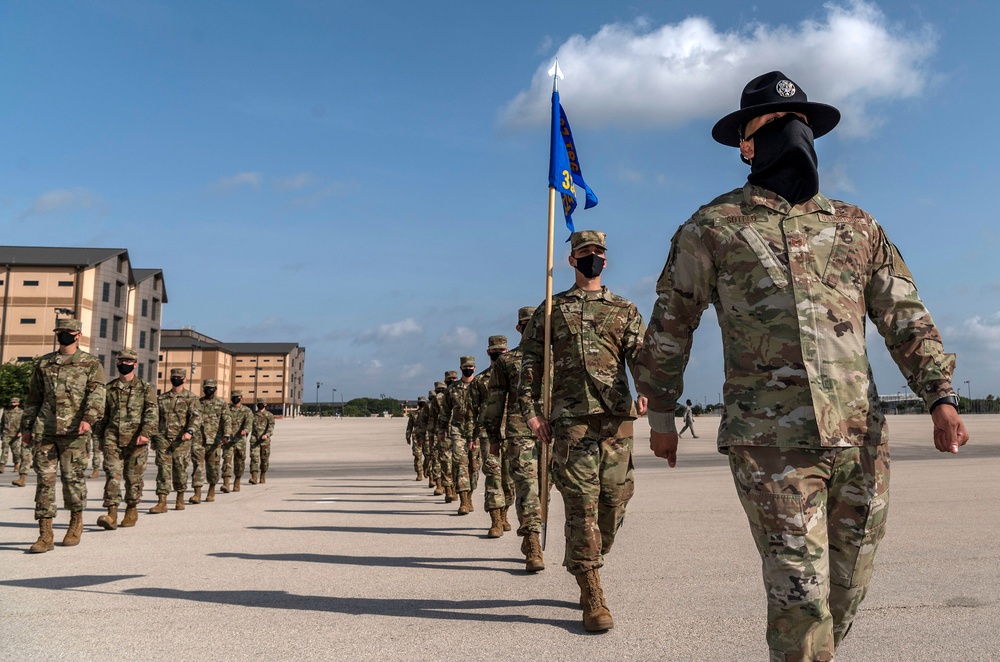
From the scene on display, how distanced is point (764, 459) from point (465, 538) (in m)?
6.89

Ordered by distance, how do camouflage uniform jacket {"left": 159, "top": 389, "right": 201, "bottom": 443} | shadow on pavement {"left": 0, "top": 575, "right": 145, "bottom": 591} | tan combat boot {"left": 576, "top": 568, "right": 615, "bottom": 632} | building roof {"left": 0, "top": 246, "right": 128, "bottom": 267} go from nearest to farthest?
1. tan combat boot {"left": 576, "top": 568, "right": 615, "bottom": 632}
2. shadow on pavement {"left": 0, "top": 575, "right": 145, "bottom": 591}
3. camouflage uniform jacket {"left": 159, "top": 389, "right": 201, "bottom": 443}
4. building roof {"left": 0, "top": 246, "right": 128, "bottom": 267}

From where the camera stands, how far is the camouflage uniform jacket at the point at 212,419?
14781 mm

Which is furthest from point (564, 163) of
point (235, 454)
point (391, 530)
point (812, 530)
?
point (235, 454)

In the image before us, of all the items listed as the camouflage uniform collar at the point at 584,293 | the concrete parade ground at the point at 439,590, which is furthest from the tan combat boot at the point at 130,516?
the camouflage uniform collar at the point at 584,293

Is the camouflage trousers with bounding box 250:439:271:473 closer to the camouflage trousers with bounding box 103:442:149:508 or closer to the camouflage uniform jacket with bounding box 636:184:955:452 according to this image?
the camouflage trousers with bounding box 103:442:149:508

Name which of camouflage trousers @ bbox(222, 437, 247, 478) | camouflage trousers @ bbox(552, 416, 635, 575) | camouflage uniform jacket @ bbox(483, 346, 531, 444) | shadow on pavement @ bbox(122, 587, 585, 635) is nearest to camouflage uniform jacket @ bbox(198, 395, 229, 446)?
camouflage trousers @ bbox(222, 437, 247, 478)

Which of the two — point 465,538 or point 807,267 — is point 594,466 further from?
point 465,538

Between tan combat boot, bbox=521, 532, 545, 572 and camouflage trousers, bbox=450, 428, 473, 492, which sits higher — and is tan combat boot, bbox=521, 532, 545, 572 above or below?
below

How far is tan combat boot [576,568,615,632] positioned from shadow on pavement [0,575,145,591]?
4.16 m

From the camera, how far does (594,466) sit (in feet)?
17.6

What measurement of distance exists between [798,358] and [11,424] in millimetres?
22715

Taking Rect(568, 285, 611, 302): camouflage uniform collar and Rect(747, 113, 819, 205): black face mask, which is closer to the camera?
Rect(747, 113, 819, 205): black face mask

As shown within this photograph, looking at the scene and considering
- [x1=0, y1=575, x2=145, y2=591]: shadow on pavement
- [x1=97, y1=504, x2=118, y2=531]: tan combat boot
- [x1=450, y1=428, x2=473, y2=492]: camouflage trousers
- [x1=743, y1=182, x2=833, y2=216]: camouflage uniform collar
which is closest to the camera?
[x1=743, y1=182, x2=833, y2=216]: camouflage uniform collar

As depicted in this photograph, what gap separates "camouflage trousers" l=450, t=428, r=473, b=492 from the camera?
1220 cm
